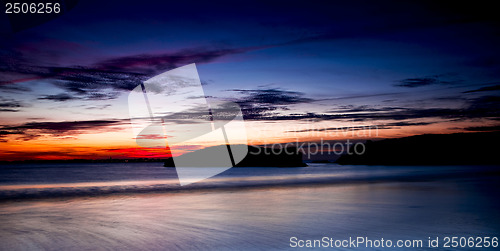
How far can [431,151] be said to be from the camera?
101875 millimetres

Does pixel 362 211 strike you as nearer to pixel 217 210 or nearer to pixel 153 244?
pixel 217 210

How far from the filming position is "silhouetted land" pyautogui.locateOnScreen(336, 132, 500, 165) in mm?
93375

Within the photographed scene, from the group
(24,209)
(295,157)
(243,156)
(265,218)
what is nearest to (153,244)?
(265,218)

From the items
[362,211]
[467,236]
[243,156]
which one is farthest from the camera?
[243,156]

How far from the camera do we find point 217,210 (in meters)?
10.2

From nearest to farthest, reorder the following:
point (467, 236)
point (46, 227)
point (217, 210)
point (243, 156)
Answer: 1. point (467, 236)
2. point (46, 227)
3. point (217, 210)
4. point (243, 156)

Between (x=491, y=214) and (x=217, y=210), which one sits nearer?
(x=491, y=214)

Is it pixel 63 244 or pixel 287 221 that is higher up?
pixel 63 244

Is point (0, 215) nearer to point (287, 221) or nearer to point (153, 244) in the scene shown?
point (153, 244)

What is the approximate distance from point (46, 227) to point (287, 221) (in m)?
5.52

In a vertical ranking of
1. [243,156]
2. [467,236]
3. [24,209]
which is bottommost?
[243,156]

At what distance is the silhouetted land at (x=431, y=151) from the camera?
93375 millimetres

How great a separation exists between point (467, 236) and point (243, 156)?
11168cm

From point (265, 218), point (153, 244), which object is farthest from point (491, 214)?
point (153, 244)
